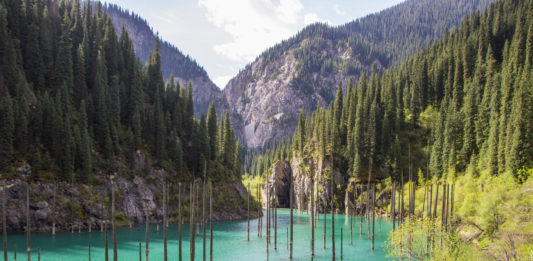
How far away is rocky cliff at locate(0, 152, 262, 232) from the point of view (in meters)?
71.8

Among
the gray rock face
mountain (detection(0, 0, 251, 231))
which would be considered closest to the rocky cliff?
mountain (detection(0, 0, 251, 231))

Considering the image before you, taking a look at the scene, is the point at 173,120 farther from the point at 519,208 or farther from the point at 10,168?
the point at 519,208

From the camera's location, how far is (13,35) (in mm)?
104562

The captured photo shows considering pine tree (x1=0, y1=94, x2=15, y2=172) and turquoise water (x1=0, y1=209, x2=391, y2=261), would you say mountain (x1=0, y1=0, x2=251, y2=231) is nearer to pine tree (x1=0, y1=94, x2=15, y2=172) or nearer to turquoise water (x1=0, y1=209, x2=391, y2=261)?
pine tree (x1=0, y1=94, x2=15, y2=172)

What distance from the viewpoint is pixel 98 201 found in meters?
82.2

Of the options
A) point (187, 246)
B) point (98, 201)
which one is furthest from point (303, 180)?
point (187, 246)

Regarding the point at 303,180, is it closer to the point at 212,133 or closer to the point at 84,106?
the point at 212,133

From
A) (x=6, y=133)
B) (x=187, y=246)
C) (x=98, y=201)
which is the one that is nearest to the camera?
(x=187, y=246)

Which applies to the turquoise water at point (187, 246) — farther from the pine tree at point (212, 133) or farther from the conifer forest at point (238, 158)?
the pine tree at point (212, 133)

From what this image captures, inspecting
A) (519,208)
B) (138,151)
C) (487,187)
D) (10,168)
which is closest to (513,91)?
(487,187)

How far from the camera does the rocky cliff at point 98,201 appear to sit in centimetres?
7181

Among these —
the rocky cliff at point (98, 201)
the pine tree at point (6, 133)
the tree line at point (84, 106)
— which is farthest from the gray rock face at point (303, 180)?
the pine tree at point (6, 133)

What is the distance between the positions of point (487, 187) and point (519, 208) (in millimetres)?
21224

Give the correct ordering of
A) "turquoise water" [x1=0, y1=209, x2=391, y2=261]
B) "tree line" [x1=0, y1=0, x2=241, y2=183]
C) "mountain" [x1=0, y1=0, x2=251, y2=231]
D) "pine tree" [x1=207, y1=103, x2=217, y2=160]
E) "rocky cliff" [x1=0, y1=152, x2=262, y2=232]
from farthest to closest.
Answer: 1. "pine tree" [x1=207, y1=103, x2=217, y2=160]
2. "tree line" [x1=0, y1=0, x2=241, y2=183]
3. "mountain" [x1=0, y1=0, x2=251, y2=231]
4. "rocky cliff" [x1=0, y1=152, x2=262, y2=232]
5. "turquoise water" [x1=0, y1=209, x2=391, y2=261]
